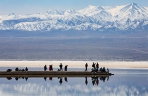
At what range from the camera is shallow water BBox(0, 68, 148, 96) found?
148ft

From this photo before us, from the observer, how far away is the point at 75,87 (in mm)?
50281

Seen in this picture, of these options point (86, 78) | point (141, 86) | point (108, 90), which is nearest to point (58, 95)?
point (108, 90)

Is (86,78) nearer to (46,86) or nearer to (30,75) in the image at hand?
(30,75)

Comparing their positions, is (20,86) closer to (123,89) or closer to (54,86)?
(54,86)

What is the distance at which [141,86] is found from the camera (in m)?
50.7

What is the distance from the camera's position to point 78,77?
204ft

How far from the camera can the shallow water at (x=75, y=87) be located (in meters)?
45.2

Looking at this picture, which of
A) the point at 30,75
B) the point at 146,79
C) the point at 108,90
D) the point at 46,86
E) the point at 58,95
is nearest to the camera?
the point at 58,95

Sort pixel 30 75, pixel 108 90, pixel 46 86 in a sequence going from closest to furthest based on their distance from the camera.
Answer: pixel 108 90
pixel 46 86
pixel 30 75

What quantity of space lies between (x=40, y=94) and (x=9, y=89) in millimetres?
4543

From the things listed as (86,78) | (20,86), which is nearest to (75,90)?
(20,86)

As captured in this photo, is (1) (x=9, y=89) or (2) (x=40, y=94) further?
(1) (x=9, y=89)

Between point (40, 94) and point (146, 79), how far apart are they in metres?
18.2

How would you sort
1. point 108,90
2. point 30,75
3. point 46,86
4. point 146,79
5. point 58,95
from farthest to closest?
point 30,75
point 146,79
point 46,86
point 108,90
point 58,95
